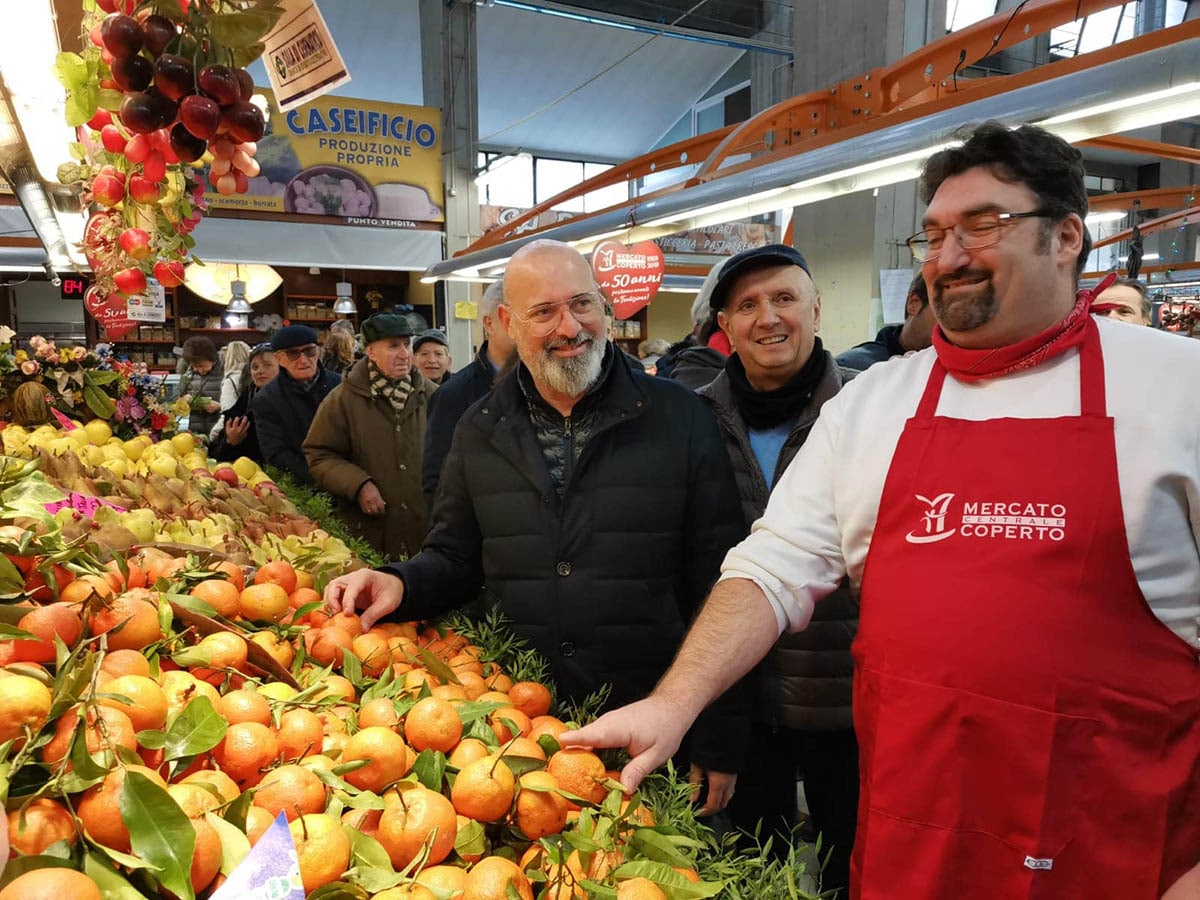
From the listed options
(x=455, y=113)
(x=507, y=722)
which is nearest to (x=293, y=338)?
(x=507, y=722)

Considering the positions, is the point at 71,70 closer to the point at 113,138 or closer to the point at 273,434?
the point at 113,138

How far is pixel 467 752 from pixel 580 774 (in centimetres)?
17

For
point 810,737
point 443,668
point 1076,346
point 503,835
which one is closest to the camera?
point 503,835

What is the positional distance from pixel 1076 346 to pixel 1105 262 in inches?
687

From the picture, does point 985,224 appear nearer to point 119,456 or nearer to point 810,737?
point 810,737

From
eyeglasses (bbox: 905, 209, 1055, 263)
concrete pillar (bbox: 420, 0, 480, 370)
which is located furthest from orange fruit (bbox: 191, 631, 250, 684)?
concrete pillar (bbox: 420, 0, 480, 370)

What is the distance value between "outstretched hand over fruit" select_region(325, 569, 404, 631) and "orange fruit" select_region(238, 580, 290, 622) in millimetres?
132

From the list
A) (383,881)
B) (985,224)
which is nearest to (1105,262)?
(985,224)

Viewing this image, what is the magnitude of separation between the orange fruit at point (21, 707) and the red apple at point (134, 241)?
2006 millimetres

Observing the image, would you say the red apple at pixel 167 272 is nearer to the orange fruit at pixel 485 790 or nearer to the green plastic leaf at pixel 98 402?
the green plastic leaf at pixel 98 402

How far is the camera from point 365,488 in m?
4.14

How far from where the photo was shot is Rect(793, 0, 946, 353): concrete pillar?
15.9ft

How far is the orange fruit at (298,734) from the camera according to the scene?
1.14 m

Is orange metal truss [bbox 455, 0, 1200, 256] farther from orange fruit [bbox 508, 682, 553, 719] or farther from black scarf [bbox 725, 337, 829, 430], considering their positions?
orange fruit [bbox 508, 682, 553, 719]
